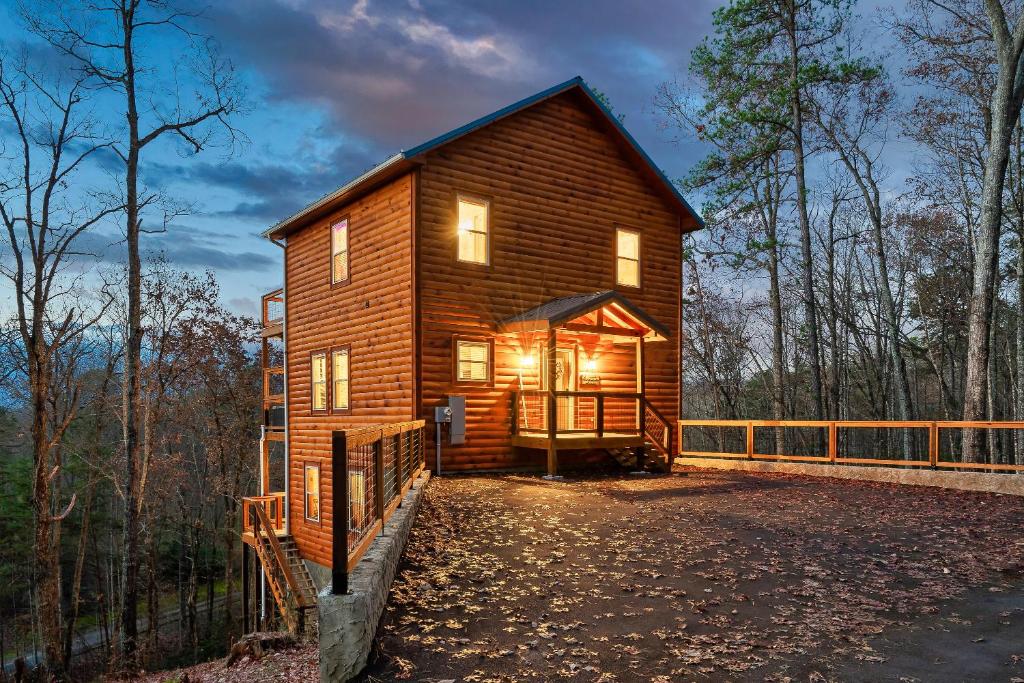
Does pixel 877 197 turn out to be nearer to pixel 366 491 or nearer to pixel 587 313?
pixel 587 313

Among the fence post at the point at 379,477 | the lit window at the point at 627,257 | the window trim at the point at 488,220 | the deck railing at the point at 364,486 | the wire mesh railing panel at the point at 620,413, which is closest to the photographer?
the deck railing at the point at 364,486

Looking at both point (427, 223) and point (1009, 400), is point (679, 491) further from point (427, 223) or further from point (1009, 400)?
point (1009, 400)

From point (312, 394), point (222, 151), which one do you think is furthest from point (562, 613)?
point (222, 151)

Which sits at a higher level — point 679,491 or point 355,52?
point 355,52

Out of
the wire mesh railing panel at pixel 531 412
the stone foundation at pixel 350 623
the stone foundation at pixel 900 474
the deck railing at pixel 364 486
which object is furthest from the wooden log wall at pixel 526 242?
the stone foundation at pixel 350 623

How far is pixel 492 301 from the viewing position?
14.5m

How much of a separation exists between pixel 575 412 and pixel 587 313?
2.76 m

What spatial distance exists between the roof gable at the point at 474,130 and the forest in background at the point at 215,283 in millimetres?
3728

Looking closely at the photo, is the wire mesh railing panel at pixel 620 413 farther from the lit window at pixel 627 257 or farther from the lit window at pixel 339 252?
the lit window at pixel 339 252

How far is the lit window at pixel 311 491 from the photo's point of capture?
16.7 metres

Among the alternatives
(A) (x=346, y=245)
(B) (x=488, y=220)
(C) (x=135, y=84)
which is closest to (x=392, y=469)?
(B) (x=488, y=220)

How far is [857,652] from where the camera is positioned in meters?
4.82

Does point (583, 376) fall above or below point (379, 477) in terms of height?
above

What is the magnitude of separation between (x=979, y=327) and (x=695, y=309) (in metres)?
16.0
